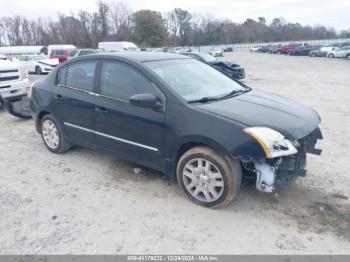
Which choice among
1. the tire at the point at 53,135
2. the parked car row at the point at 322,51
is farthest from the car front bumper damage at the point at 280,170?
the parked car row at the point at 322,51

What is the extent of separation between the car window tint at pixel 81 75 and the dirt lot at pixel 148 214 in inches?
46.4

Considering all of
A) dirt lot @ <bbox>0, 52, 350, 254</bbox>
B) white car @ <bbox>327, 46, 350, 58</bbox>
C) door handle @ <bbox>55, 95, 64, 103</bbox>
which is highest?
white car @ <bbox>327, 46, 350, 58</bbox>

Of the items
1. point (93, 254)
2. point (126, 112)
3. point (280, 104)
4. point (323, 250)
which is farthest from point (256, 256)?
point (126, 112)

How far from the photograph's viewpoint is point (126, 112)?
3818 mm

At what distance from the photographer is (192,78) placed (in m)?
4.04

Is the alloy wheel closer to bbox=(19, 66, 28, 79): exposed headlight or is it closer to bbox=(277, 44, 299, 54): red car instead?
bbox=(19, 66, 28, 79): exposed headlight

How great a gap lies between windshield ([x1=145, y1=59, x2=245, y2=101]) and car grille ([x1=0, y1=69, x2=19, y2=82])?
569 centimetres

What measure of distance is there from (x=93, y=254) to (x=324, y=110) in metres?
7.21

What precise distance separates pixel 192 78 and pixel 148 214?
5.92 feet

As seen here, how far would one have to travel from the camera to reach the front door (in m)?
3.65

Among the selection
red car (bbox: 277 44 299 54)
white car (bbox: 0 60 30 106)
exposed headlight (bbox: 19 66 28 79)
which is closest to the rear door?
white car (bbox: 0 60 30 106)

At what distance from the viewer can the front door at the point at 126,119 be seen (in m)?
3.65

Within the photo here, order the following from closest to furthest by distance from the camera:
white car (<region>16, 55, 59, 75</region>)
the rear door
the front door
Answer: the front door < the rear door < white car (<region>16, 55, 59, 75</region>)

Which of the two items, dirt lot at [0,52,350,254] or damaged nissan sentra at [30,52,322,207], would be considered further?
damaged nissan sentra at [30,52,322,207]
